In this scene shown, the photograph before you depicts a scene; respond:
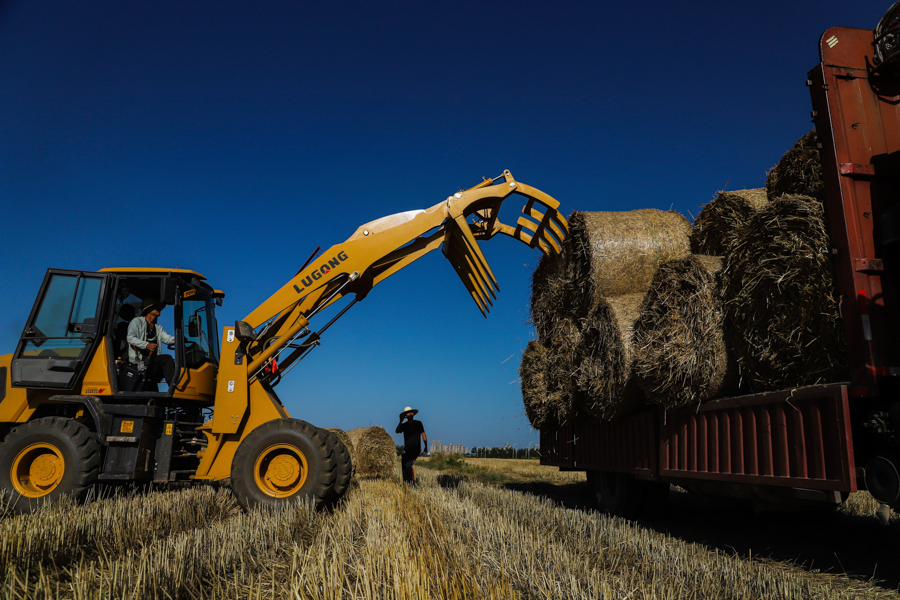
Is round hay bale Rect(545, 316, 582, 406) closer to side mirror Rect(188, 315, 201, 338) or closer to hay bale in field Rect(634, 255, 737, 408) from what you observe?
hay bale in field Rect(634, 255, 737, 408)

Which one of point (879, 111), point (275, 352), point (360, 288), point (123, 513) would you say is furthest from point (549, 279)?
point (123, 513)

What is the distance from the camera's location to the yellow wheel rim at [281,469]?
6.16 metres

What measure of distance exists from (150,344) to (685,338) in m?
6.01

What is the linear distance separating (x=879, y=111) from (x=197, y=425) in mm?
7630

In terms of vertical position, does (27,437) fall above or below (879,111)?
below

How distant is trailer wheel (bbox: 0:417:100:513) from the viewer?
6066 millimetres

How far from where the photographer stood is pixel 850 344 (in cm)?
386

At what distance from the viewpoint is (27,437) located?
619 centimetres

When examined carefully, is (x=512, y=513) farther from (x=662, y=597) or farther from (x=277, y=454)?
(x=662, y=597)

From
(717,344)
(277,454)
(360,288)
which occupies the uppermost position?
(360,288)

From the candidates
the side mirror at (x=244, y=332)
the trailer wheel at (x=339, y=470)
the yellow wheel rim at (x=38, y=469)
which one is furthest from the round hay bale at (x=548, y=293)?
the yellow wheel rim at (x=38, y=469)

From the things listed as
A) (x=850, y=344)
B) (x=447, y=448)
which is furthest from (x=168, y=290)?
(x=447, y=448)

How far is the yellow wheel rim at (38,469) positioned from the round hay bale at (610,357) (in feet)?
19.3

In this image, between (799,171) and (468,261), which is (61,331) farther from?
(799,171)
